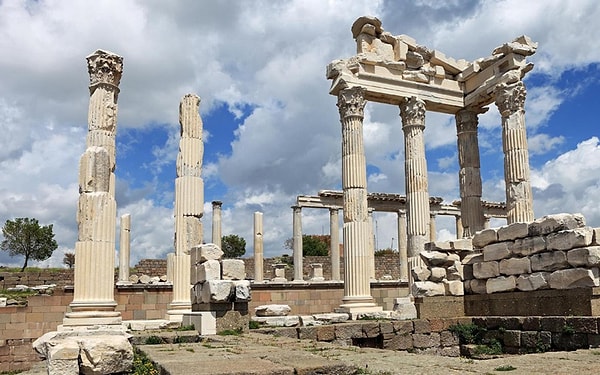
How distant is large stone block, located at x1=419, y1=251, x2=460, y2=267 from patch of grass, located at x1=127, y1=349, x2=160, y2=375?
28.5 feet

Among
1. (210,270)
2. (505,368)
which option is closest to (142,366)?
(505,368)

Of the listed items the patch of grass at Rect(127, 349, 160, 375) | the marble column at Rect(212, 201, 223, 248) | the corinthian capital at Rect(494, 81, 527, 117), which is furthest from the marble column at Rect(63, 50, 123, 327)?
the marble column at Rect(212, 201, 223, 248)

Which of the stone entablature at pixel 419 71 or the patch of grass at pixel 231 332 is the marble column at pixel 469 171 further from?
the patch of grass at pixel 231 332

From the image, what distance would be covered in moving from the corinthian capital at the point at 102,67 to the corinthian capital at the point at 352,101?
340 inches

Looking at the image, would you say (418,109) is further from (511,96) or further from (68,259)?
(68,259)

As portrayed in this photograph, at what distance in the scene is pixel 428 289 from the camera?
14539 millimetres

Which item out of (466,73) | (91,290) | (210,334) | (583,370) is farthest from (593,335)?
(466,73)

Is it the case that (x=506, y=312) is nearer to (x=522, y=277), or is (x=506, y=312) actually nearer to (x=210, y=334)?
(x=522, y=277)

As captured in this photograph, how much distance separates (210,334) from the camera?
12.1m

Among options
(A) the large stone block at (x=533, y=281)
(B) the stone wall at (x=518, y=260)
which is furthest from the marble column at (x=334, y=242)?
(A) the large stone block at (x=533, y=281)

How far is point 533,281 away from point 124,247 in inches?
858

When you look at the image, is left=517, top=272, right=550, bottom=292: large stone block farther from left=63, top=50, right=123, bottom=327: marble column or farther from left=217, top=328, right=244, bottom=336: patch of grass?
left=63, top=50, right=123, bottom=327: marble column

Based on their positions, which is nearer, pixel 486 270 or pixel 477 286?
pixel 486 270

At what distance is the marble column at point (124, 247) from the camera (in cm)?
2903
